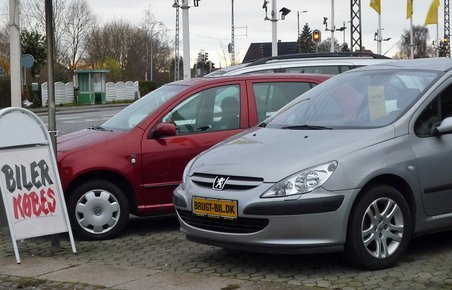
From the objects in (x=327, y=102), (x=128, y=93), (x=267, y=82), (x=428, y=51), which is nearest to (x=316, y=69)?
(x=267, y=82)

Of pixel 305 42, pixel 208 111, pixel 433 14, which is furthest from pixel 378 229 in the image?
pixel 305 42

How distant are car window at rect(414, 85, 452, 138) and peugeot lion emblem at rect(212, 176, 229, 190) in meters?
1.62

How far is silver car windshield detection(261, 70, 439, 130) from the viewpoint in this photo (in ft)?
21.2

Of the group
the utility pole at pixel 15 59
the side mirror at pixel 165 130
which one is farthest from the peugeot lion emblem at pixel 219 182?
the utility pole at pixel 15 59

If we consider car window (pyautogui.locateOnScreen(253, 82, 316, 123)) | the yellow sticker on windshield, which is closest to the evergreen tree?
car window (pyautogui.locateOnScreen(253, 82, 316, 123))

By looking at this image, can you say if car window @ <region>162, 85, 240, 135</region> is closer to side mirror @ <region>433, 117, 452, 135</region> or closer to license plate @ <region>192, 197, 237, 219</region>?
license plate @ <region>192, 197, 237, 219</region>

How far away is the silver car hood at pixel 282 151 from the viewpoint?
5.85 meters

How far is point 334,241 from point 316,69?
21.7 ft

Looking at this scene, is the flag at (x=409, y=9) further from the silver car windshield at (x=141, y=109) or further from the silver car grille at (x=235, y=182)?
the silver car grille at (x=235, y=182)

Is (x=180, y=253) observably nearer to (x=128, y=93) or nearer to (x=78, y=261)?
(x=78, y=261)

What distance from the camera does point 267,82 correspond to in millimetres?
8695

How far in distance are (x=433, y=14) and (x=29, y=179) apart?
2403 cm

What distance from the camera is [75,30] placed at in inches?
2781

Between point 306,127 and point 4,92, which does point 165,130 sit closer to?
point 306,127
